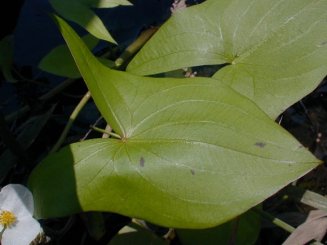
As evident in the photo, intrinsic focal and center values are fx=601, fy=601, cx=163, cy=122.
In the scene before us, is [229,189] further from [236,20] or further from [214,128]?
[236,20]

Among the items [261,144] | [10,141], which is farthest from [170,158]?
[10,141]

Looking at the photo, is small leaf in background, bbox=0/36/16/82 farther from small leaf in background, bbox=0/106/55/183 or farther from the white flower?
the white flower

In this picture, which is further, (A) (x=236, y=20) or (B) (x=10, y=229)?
(A) (x=236, y=20)

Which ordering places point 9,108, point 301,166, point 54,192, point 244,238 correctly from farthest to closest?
point 9,108 < point 244,238 < point 54,192 < point 301,166

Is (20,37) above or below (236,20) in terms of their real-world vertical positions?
below

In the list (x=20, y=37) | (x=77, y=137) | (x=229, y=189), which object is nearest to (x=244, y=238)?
(x=229, y=189)

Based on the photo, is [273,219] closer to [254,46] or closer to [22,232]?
[254,46]
